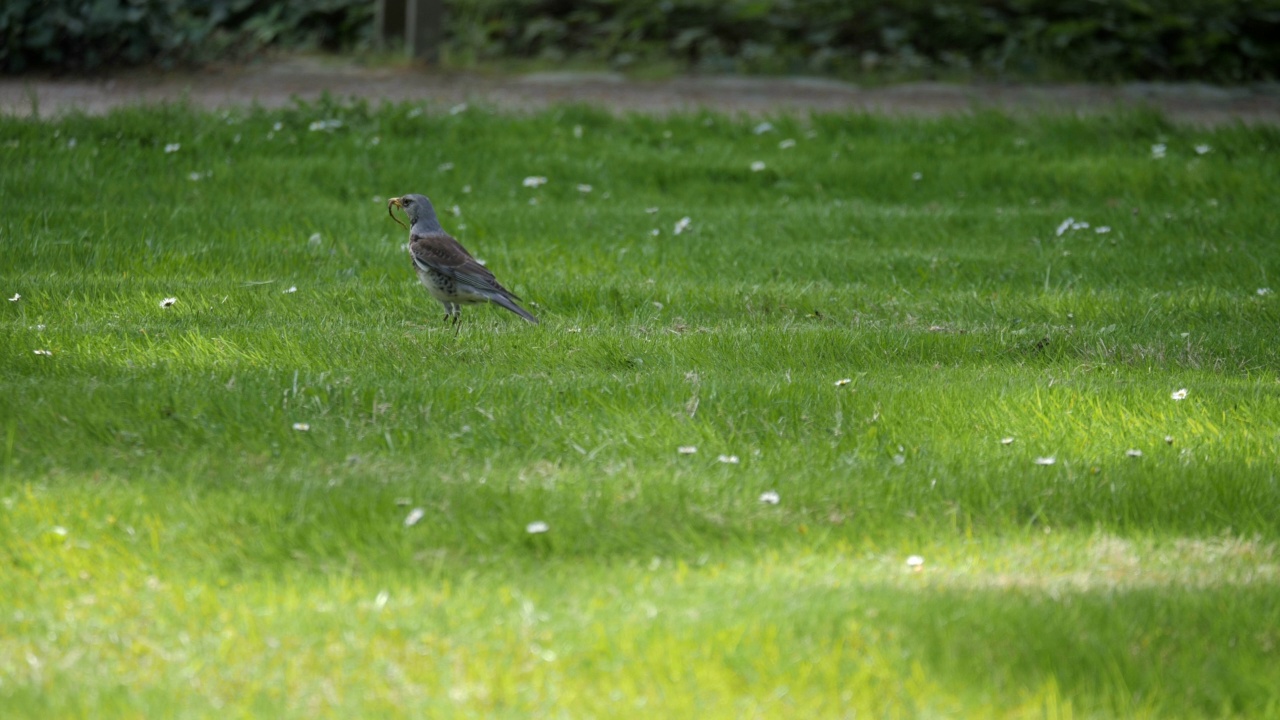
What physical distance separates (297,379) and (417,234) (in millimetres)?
1366

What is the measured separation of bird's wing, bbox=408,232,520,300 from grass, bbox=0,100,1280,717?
0.24m

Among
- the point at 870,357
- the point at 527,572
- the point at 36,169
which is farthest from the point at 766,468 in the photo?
the point at 36,169

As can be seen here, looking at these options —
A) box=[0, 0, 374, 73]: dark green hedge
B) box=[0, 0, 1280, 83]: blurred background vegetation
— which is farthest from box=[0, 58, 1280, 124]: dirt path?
box=[0, 0, 1280, 83]: blurred background vegetation

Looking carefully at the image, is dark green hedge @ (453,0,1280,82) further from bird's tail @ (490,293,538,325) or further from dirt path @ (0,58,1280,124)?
bird's tail @ (490,293,538,325)

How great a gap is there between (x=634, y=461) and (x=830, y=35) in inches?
415

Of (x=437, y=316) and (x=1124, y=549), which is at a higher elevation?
(x=1124, y=549)

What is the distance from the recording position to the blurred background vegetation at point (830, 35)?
13.4m

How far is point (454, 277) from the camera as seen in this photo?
555 cm

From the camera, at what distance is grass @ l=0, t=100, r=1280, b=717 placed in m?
3.15

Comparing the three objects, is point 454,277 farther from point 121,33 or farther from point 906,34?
point 906,34

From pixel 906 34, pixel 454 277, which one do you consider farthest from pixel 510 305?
pixel 906 34

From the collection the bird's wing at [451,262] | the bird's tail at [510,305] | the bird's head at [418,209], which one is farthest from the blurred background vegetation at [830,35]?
the bird's tail at [510,305]

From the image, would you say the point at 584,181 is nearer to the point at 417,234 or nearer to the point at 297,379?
the point at 417,234

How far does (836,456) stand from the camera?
4.41 m
